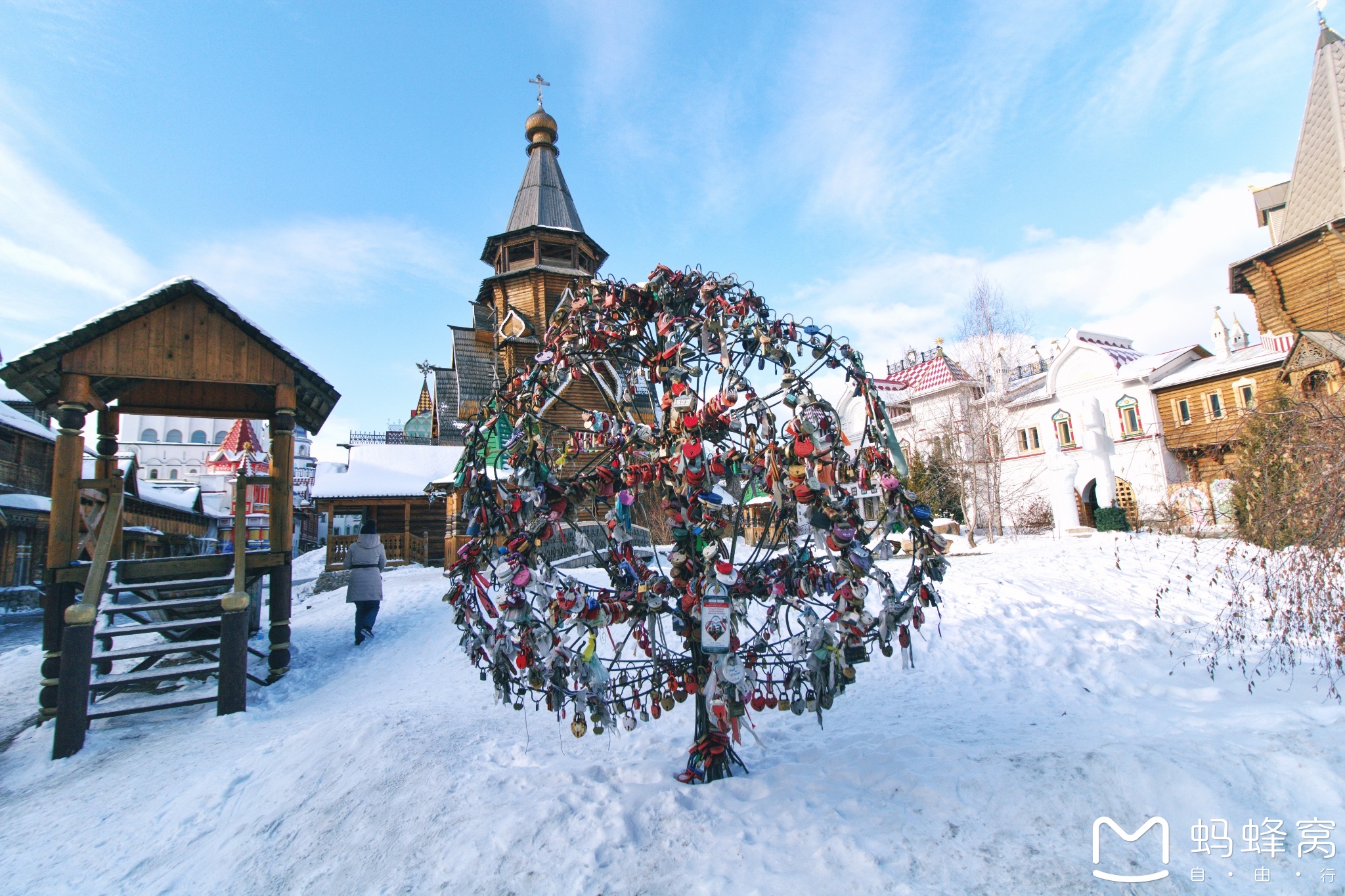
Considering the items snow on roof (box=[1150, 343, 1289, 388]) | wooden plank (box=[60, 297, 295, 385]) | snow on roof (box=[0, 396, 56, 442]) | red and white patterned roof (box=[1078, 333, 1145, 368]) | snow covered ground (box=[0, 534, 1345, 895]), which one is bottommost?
snow covered ground (box=[0, 534, 1345, 895])

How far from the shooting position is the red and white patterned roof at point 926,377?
96.9 ft

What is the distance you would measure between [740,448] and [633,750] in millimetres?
2431

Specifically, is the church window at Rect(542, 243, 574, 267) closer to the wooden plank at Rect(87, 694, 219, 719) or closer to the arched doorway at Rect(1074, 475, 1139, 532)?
the wooden plank at Rect(87, 694, 219, 719)

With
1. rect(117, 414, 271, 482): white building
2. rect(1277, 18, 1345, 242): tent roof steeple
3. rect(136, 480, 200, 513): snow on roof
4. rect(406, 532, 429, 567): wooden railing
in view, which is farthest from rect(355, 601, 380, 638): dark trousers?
rect(117, 414, 271, 482): white building

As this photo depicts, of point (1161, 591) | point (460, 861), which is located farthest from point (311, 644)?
point (1161, 591)

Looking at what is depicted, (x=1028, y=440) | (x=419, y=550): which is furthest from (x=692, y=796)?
(x=1028, y=440)

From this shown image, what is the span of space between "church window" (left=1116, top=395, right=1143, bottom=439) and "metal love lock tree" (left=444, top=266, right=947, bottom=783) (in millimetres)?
27391

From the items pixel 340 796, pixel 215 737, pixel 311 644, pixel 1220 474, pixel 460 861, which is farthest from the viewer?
pixel 1220 474

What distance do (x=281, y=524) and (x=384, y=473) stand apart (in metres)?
13.7

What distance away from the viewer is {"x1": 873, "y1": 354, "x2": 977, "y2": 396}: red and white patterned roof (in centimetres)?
2953

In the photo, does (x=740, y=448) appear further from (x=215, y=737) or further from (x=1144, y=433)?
(x=1144, y=433)

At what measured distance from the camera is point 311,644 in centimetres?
870

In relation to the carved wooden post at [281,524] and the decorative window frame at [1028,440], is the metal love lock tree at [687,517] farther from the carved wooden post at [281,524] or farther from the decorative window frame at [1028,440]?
the decorative window frame at [1028,440]

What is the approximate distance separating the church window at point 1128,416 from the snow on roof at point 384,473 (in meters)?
25.9
